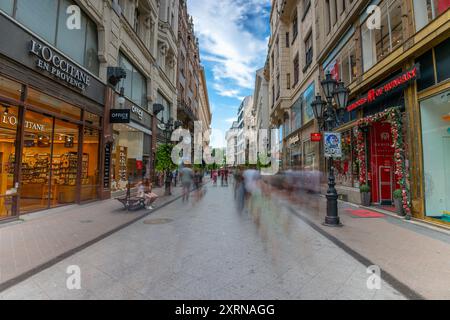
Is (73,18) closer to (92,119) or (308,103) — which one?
(92,119)

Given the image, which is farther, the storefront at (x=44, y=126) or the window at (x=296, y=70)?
the window at (x=296, y=70)

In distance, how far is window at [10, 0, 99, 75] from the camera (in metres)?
8.61

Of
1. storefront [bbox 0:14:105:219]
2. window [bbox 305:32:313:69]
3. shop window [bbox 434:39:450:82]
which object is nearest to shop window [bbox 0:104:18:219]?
storefront [bbox 0:14:105:219]

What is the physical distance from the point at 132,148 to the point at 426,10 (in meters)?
18.4

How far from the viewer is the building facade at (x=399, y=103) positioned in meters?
8.09

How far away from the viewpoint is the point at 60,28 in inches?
418

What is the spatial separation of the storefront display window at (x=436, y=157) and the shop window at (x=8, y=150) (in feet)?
45.9

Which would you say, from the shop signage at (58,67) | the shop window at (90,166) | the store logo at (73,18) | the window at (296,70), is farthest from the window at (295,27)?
the shop window at (90,166)

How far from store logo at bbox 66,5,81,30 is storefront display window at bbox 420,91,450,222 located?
15039 millimetres

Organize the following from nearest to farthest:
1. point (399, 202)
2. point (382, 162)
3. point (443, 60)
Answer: point (443, 60) < point (399, 202) < point (382, 162)

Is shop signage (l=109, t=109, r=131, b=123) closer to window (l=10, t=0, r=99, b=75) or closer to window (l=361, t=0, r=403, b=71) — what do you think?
window (l=10, t=0, r=99, b=75)

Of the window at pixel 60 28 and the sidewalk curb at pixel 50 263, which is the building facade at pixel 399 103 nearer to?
the sidewalk curb at pixel 50 263

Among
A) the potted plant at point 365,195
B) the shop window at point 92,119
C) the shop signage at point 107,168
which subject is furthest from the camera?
the shop signage at point 107,168

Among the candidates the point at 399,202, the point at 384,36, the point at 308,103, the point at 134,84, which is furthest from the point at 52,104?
the point at 308,103
